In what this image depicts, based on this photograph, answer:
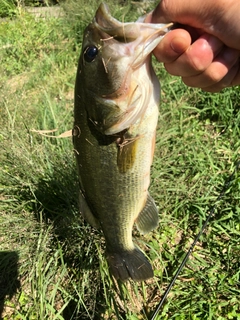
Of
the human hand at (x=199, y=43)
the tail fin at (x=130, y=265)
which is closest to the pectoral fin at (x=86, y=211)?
the tail fin at (x=130, y=265)

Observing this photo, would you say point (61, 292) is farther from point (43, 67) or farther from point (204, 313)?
point (43, 67)

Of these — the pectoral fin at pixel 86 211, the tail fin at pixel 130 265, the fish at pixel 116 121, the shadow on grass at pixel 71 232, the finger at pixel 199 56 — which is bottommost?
the shadow on grass at pixel 71 232

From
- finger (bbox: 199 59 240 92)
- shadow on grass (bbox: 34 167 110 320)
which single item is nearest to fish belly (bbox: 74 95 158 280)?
finger (bbox: 199 59 240 92)

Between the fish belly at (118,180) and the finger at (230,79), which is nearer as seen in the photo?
the fish belly at (118,180)

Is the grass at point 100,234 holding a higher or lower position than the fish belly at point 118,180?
lower

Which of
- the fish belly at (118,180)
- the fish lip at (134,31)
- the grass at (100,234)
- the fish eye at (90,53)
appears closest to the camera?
the fish lip at (134,31)

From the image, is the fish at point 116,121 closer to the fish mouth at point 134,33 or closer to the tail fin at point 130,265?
the fish mouth at point 134,33

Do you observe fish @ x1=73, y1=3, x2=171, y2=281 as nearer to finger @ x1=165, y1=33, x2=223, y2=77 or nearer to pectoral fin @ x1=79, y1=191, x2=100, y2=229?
pectoral fin @ x1=79, y1=191, x2=100, y2=229
